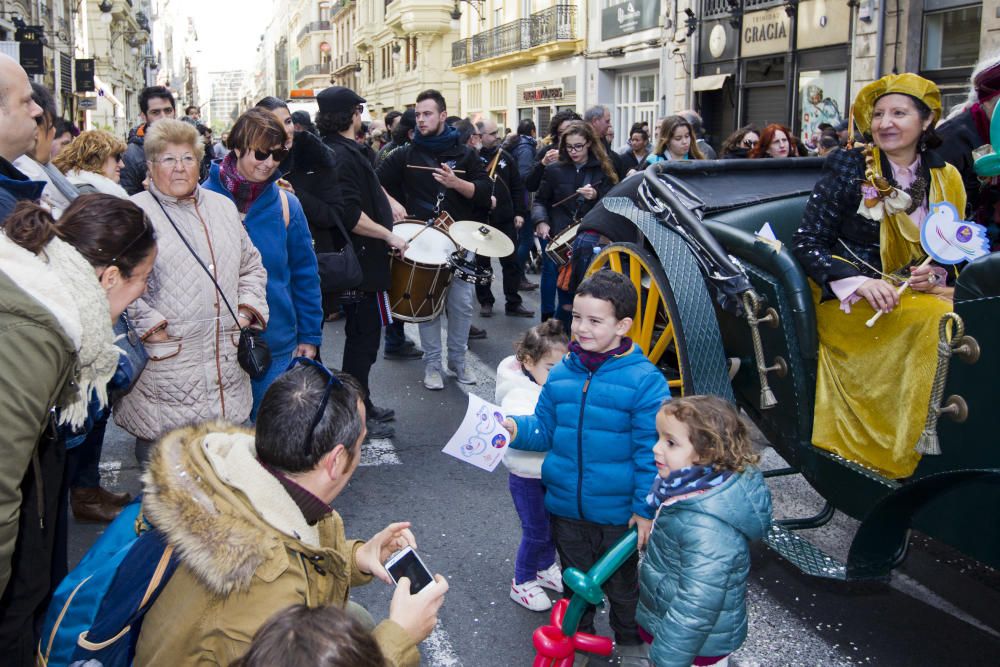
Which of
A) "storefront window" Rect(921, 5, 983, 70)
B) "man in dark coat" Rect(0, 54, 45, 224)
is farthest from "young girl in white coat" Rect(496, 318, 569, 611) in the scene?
"storefront window" Rect(921, 5, 983, 70)

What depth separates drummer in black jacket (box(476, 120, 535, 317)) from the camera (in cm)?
836

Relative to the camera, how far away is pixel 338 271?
4.91 m

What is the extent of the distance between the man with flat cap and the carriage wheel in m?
Answer: 1.35

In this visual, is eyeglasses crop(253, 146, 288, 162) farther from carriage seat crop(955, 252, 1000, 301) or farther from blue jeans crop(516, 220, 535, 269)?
blue jeans crop(516, 220, 535, 269)

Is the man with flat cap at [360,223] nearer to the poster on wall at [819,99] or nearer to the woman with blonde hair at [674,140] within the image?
the woman with blonde hair at [674,140]

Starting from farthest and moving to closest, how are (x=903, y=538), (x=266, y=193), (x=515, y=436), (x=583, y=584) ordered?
(x=266, y=193)
(x=515, y=436)
(x=903, y=538)
(x=583, y=584)

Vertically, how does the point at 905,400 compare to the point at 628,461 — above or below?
above

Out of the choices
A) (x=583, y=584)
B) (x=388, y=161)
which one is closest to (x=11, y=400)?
(x=583, y=584)

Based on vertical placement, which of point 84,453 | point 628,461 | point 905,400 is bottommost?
point 84,453

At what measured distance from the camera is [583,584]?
8.84 feet

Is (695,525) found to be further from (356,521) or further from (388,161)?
(388,161)

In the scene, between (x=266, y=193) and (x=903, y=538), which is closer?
(x=903, y=538)

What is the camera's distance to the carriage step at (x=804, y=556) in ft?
10.1

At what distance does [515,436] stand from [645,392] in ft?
1.61
